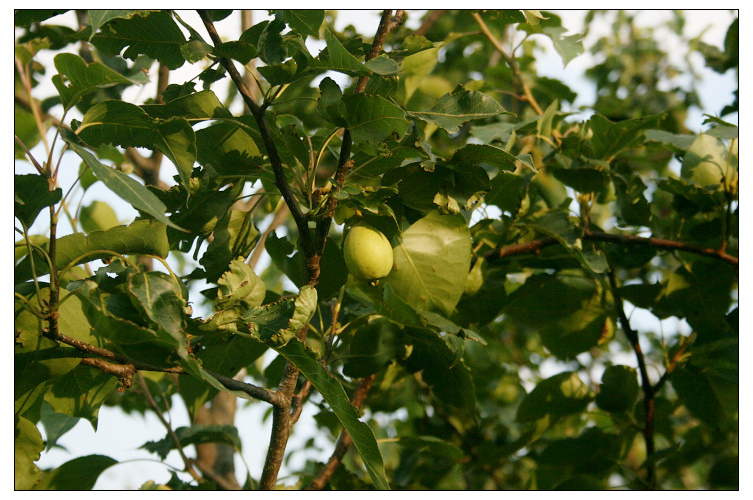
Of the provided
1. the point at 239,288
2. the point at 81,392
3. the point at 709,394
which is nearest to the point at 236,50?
the point at 239,288

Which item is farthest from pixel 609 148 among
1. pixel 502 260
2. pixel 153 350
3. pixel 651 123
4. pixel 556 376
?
pixel 153 350

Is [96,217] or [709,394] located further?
[96,217]

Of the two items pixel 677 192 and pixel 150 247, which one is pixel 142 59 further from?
pixel 677 192

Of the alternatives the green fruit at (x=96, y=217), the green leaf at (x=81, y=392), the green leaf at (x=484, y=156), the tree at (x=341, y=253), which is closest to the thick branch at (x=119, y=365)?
the tree at (x=341, y=253)

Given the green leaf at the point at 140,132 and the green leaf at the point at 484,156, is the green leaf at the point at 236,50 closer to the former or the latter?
the green leaf at the point at 140,132

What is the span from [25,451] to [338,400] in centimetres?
42

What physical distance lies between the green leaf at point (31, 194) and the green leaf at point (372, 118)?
33 cm

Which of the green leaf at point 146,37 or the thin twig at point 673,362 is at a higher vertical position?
the green leaf at point 146,37

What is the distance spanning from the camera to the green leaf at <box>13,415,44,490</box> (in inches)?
31.5

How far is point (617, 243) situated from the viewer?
1261mm

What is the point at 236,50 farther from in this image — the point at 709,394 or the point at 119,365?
the point at 709,394

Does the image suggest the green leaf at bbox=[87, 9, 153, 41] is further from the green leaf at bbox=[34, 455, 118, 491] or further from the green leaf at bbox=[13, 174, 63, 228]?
the green leaf at bbox=[34, 455, 118, 491]

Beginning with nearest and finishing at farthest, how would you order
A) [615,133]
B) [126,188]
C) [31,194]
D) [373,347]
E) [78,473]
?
1. [126,188]
2. [31,194]
3. [373,347]
4. [78,473]
5. [615,133]

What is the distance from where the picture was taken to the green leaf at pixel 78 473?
1038 millimetres
